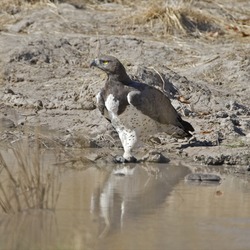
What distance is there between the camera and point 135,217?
Answer: 7395 millimetres

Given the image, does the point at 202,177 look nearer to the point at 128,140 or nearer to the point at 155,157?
the point at 155,157

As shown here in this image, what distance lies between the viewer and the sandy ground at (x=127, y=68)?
1087cm

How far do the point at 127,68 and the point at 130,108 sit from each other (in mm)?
3266

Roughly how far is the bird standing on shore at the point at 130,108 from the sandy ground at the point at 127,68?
32 cm

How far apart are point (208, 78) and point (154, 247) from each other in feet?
23.2

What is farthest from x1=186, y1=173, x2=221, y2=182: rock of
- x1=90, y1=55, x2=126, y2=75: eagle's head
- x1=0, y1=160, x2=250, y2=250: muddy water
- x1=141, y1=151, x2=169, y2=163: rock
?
x1=90, y1=55, x2=126, y2=75: eagle's head

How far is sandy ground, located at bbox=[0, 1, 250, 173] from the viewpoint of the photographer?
35.7ft

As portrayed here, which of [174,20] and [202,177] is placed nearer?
[202,177]

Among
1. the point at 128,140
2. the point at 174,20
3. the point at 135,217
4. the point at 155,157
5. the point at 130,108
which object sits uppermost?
the point at 174,20

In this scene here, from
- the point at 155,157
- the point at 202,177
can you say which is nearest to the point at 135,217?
the point at 202,177

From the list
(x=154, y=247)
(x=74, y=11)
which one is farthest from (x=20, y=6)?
(x=154, y=247)

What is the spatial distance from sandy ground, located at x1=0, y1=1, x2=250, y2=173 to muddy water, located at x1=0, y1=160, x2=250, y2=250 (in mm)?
1244

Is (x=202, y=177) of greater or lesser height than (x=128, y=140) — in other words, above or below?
below

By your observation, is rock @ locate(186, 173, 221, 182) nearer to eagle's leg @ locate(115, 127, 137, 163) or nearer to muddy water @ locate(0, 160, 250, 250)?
muddy water @ locate(0, 160, 250, 250)
